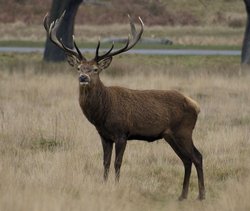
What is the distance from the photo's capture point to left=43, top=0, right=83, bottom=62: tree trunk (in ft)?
96.5

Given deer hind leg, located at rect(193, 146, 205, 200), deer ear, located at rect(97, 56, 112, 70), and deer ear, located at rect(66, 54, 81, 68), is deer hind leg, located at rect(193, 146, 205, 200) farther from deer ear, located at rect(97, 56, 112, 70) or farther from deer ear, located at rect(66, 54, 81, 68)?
deer ear, located at rect(66, 54, 81, 68)

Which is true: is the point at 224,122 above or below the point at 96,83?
below

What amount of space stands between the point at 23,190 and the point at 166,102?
2.51 metres

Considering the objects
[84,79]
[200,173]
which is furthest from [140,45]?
[84,79]

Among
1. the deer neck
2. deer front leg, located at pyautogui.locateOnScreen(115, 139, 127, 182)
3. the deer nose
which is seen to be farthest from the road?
the deer nose

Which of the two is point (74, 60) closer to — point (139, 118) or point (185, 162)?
point (139, 118)

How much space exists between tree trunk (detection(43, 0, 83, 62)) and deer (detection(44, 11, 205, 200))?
18451 mm

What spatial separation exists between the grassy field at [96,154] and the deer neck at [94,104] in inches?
28.1

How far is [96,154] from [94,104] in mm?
2191

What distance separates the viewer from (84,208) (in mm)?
8586

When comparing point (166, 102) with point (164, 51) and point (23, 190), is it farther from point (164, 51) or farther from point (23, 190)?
point (164, 51)

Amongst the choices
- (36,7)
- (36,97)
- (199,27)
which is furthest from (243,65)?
(36,7)

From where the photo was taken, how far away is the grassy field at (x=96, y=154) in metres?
9.38

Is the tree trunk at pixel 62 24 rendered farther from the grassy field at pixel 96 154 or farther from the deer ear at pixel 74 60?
the deer ear at pixel 74 60
